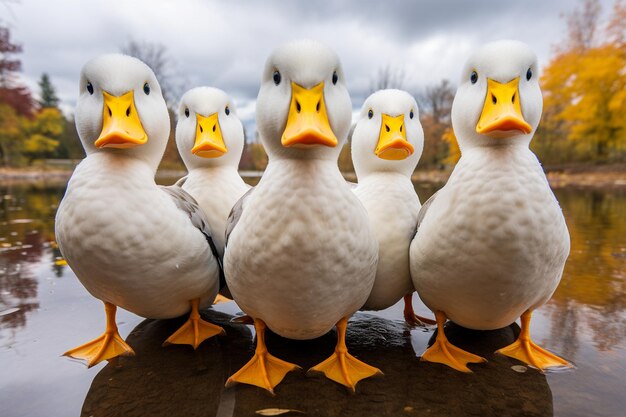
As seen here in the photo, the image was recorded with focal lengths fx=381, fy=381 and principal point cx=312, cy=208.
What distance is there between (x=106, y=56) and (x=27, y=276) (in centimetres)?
250

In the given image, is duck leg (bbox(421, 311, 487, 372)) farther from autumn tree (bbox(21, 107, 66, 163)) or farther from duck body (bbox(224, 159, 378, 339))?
autumn tree (bbox(21, 107, 66, 163))

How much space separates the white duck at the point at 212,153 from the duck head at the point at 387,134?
80cm

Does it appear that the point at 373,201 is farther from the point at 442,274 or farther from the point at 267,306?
the point at 267,306

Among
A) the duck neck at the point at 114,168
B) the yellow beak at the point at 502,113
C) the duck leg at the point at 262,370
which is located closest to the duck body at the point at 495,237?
the yellow beak at the point at 502,113

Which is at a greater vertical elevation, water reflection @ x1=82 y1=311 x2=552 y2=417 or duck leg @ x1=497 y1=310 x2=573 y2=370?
duck leg @ x1=497 y1=310 x2=573 y2=370

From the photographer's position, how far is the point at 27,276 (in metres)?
3.29

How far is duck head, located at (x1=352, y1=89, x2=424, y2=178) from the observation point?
6.50 feet

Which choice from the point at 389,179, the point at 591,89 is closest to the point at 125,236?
the point at 389,179

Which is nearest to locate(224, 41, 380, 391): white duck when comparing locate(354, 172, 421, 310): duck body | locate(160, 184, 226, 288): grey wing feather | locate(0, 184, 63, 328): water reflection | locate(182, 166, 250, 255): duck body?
locate(354, 172, 421, 310): duck body

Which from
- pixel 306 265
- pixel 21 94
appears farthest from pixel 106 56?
pixel 21 94

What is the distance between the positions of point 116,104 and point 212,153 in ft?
1.99

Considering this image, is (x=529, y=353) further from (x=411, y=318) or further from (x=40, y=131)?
(x=40, y=131)

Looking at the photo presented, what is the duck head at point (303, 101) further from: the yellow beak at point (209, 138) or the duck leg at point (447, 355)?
the duck leg at point (447, 355)

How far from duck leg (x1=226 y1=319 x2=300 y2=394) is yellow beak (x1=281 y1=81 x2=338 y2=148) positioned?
0.92 m
